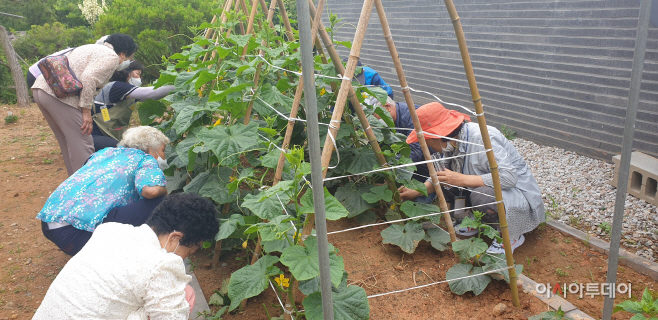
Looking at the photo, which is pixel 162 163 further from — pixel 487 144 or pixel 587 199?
pixel 587 199

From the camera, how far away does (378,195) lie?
285 cm

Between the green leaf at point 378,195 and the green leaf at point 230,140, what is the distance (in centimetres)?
78

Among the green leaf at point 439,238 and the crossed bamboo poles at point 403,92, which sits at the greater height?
the crossed bamboo poles at point 403,92

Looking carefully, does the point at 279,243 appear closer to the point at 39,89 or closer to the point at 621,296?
the point at 621,296

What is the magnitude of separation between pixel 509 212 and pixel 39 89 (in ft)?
12.0

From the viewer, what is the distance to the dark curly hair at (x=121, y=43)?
13.3 feet

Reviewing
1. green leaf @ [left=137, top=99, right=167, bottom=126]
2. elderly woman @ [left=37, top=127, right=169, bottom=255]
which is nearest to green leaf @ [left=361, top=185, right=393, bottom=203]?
elderly woman @ [left=37, top=127, right=169, bottom=255]

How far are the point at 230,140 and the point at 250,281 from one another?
30.4 inches

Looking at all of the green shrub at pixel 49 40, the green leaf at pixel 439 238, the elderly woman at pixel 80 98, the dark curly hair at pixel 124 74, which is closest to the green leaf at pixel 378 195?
the green leaf at pixel 439 238

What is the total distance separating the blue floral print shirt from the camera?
103 inches

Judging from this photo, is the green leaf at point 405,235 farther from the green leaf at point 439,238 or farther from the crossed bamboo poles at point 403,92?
the crossed bamboo poles at point 403,92

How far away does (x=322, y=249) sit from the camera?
135cm

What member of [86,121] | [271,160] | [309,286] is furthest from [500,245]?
[86,121]

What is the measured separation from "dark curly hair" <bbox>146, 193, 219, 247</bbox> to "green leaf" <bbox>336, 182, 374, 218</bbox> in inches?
41.2
